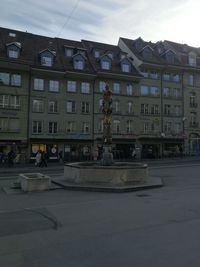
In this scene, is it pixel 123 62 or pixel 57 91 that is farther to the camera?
pixel 123 62

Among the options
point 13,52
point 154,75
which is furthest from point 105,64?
point 13,52

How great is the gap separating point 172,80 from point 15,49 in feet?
83.7

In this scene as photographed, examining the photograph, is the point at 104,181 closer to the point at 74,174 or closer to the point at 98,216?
the point at 74,174

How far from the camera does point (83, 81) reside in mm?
44750

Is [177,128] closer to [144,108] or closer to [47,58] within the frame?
[144,108]

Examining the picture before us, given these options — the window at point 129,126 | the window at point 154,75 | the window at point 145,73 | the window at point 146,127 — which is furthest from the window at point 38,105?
the window at point 154,75

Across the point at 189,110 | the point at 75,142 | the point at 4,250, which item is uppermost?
the point at 189,110

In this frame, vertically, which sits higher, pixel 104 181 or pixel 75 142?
pixel 75 142

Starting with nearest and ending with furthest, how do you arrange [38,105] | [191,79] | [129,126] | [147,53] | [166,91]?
[38,105]
[129,126]
[147,53]
[166,91]
[191,79]

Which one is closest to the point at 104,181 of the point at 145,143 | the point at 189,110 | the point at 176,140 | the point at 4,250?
the point at 4,250

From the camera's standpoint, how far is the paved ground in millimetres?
5520

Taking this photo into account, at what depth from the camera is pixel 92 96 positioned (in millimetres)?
45250

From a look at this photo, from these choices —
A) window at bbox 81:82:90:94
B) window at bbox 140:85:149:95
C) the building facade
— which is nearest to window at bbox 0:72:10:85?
the building facade

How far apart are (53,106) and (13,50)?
8666mm
